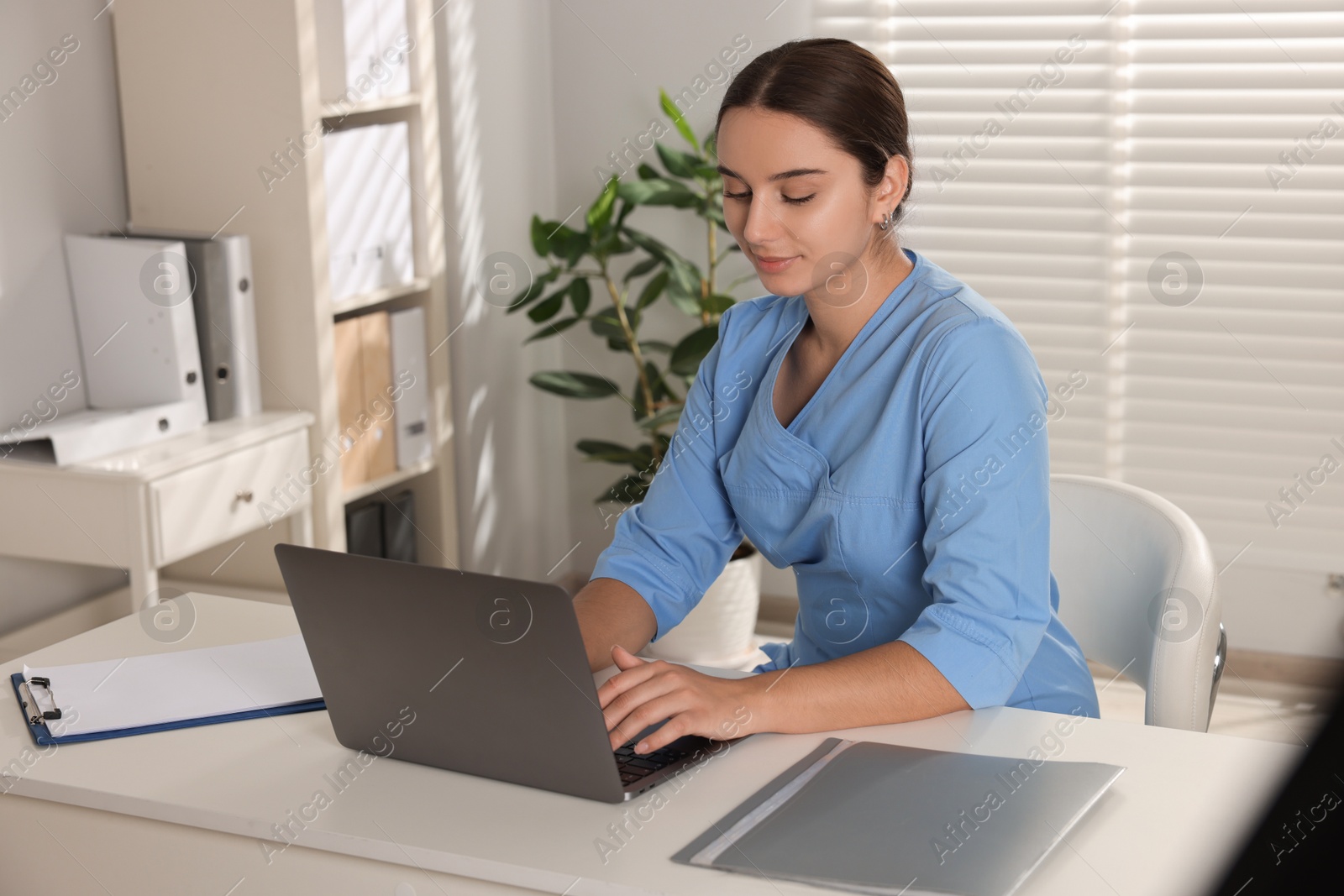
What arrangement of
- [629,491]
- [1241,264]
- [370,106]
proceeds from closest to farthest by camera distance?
1. [370,106]
2. [1241,264]
3. [629,491]

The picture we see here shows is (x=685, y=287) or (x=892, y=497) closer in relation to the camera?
(x=892, y=497)

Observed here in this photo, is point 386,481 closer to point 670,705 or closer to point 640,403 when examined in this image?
point 640,403

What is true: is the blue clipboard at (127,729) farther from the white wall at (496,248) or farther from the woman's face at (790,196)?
the white wall at (496,248)

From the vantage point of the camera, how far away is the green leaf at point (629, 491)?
327 centimetres

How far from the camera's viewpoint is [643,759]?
1.13 meters

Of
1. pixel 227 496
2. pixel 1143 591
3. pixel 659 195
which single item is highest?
pixel 659 195

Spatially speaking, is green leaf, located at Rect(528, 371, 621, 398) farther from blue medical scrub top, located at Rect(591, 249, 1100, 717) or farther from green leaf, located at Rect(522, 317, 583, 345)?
blue medical scrub top, located at Rect(591, 249, 1100, 717)

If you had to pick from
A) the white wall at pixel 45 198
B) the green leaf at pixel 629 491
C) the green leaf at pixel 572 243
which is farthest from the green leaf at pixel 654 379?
the white wall at pixel 45 198

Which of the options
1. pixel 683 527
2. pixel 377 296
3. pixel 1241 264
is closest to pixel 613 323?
pixel 377 296

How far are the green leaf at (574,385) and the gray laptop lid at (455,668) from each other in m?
2.04

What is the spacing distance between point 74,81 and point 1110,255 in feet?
7.46

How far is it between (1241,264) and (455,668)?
8.10 ft

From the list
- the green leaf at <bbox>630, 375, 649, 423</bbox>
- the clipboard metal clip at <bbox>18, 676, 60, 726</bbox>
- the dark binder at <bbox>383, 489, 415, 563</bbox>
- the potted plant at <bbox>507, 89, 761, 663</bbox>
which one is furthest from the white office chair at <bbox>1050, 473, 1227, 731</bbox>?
the dark binder at <bbox>383, 489, 415, 563</bbox>

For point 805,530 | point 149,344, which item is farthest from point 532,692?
point 149,344
